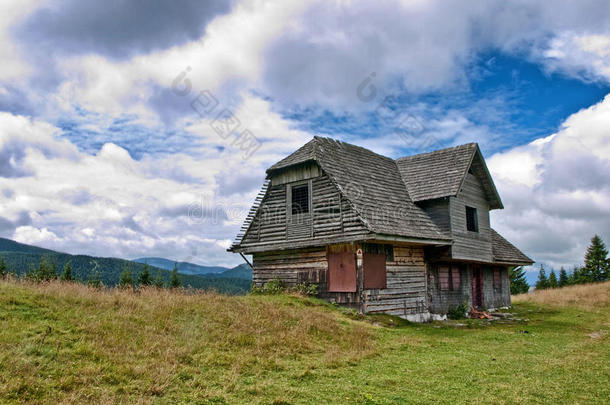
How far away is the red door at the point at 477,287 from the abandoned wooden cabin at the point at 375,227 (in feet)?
2.78

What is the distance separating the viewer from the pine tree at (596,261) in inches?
2228

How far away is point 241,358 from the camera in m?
9.20

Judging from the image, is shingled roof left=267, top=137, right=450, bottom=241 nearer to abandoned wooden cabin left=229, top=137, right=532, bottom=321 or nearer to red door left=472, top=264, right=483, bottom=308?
abandoned wooden cabin left=229, top=137, right=532, bottom=321

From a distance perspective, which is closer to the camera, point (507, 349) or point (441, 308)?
point (507, 349)

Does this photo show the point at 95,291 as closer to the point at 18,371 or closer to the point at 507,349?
the point at 18,371

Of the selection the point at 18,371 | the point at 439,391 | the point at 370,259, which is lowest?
the point at 439,391

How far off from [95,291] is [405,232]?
471 inches

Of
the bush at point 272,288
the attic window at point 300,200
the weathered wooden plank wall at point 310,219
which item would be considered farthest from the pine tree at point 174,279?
the attic window at point 300,200

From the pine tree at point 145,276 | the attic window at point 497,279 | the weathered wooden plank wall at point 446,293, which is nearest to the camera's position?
the weathered wooden plank wall at point 446,293

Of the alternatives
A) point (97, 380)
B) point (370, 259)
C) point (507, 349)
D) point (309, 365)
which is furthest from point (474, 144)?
point (97, 380)

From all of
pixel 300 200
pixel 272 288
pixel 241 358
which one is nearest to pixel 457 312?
pixel 272 288

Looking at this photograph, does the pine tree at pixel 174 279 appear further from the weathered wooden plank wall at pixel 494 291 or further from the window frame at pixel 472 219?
the window frame at pixel 472 219

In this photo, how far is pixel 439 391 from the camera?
26.6 ft

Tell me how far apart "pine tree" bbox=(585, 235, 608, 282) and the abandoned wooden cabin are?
4160 centimetres
